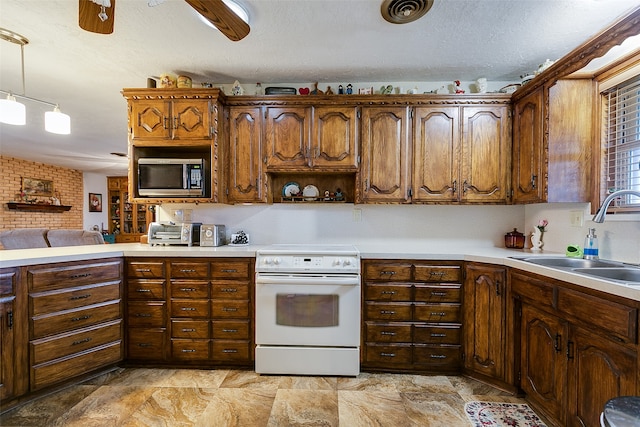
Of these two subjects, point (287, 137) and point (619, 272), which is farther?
point (287, 137)

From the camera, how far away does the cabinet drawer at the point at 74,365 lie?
1.77 m

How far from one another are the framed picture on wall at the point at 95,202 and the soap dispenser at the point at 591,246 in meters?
9.28

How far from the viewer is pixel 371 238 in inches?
106

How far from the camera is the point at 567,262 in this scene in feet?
6.02

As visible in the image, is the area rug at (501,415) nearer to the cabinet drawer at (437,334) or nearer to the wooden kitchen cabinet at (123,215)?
the cabinet drawer at (437,334)

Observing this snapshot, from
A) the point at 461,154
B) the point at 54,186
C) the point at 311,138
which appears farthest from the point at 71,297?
the point at 54,186

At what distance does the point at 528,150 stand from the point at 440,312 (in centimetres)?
140

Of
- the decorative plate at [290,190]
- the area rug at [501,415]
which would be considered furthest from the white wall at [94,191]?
the area rug at [501,415]

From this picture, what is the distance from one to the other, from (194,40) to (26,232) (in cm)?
360

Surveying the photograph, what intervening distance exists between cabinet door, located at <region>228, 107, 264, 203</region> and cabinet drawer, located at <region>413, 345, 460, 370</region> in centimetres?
174

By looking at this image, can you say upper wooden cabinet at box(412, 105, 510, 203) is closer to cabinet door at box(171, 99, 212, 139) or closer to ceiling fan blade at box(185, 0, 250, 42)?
ceiling fan blade at box(185, 0, 250, 42)

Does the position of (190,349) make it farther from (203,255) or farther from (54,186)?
(54,186)

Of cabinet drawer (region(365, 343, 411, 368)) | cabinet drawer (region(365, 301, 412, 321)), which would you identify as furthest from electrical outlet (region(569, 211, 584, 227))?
cabinet drawer (region(365, 343, 411, 368))

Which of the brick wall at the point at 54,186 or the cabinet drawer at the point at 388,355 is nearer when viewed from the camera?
the cabinet drawer at the point at 388,355
